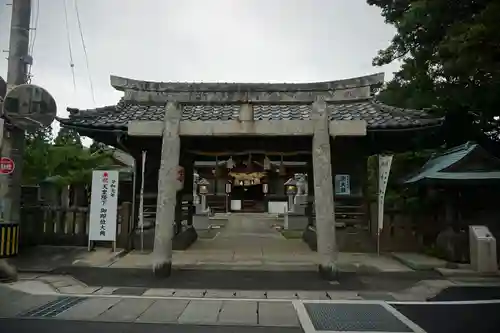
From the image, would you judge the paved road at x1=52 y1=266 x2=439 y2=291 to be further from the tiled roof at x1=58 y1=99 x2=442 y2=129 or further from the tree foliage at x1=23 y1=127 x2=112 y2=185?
the tree foliage at x1=23 y1=127 x2=112 y2=185

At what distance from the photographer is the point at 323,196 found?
384 inches

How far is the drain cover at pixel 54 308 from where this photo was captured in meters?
6.48

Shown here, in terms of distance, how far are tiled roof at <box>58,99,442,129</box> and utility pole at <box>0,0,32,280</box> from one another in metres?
3.27

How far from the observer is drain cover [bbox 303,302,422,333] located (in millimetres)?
6012

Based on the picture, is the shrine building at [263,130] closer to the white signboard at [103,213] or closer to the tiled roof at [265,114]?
the tiled roof at [265,114]

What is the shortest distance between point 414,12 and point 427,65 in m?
3.93

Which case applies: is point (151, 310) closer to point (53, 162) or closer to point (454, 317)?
point (454, 317)

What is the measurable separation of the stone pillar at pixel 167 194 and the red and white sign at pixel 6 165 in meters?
3.14

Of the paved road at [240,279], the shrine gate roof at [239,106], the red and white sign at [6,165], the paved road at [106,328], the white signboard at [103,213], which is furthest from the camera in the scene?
the white signboard at [103,213]

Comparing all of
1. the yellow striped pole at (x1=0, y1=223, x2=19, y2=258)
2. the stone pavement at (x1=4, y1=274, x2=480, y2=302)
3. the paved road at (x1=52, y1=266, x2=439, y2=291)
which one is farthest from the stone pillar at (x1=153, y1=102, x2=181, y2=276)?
the yellow striped pole at (x1=0, y1=223, x2=19, y2=258)

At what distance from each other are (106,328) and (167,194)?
14.3 feet

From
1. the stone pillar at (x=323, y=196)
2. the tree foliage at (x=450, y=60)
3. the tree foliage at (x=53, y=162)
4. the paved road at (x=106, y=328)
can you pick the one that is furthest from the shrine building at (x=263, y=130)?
the tree foliage at (x=53, y=162)

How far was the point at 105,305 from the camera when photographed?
7.10 m

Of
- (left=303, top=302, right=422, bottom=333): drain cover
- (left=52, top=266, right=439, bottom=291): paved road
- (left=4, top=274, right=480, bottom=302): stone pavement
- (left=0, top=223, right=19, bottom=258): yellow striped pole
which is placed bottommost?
(left=303, top=302, right=422, bottom=333): drain cover
